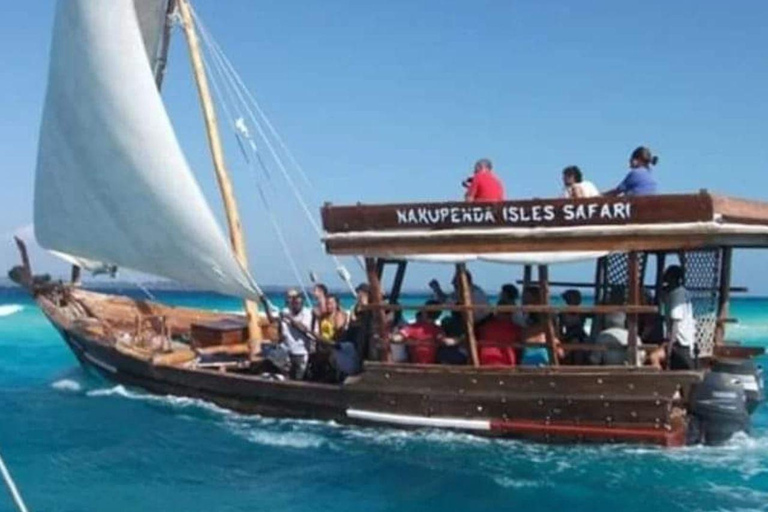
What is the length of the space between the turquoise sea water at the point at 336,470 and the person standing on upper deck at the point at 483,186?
332 centimetres

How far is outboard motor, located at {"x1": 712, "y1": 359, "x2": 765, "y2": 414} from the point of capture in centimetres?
1362

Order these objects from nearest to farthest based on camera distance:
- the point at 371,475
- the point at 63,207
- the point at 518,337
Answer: the point at 371,475
the point at 518,337
the point at 63,207

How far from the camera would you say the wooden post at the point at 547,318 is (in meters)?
13.6

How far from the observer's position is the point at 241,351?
67.4 feet

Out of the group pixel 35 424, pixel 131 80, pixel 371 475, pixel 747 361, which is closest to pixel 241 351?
pixel 35 424

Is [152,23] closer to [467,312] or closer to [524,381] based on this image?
[467,312]

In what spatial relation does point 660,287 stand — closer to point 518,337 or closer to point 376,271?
point 518,337

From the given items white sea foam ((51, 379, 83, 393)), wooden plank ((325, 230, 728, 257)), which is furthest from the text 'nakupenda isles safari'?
white sea foam ((51, 379, 83, 393))

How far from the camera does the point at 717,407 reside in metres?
13.4

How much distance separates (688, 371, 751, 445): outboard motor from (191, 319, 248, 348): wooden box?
1039cm

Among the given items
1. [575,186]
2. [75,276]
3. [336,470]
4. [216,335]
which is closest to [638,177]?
[575,186]

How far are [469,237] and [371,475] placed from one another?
3.32 meters

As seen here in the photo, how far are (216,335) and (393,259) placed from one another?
24.6 ft

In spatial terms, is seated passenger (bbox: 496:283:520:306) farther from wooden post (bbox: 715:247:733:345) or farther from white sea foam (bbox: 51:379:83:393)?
white sea foam (bbox: 51:379:83:393)
